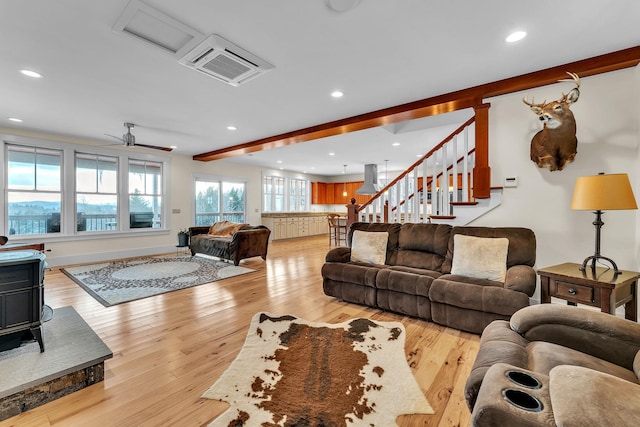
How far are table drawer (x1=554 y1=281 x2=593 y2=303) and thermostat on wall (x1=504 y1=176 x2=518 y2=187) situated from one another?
1.31 metres

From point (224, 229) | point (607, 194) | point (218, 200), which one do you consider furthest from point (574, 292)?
point (218, 200)

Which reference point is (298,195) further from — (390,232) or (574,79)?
(574,79)

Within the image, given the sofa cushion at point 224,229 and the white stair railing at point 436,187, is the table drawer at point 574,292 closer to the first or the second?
the white stair railing at point 436,187

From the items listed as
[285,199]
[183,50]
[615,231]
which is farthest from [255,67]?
[285,199]

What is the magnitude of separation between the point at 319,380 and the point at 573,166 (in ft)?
10.5

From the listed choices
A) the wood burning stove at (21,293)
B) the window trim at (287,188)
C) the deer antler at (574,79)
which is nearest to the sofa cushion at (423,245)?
the deer antler at (574,79)

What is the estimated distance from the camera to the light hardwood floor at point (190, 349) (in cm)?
157

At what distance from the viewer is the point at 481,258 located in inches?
110

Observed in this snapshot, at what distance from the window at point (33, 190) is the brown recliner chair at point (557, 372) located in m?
7.03

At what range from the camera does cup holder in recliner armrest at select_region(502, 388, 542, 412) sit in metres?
0.90

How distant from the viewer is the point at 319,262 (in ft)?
19.5

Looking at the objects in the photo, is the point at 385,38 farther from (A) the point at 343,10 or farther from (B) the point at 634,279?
(B) the point at 634,279

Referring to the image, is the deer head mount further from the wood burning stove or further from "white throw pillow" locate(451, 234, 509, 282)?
the wood burning stove

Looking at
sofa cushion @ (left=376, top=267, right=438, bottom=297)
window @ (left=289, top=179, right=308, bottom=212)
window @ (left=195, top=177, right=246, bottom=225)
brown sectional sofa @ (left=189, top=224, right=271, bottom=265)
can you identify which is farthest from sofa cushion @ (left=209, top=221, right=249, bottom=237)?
window @ (left=289, top=179, right=308, bottom=212)
